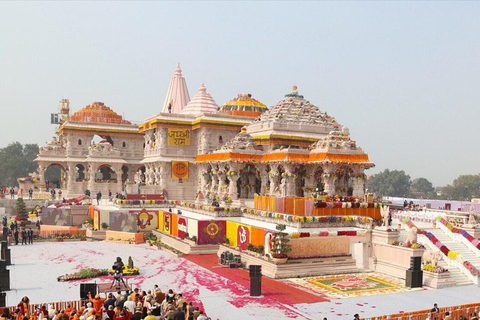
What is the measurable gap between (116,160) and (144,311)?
44.4 metres

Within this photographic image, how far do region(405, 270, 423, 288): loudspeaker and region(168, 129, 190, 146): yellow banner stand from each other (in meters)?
33.5

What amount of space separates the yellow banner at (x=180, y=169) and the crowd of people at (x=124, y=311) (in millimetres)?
34187

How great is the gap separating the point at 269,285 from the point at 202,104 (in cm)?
3669

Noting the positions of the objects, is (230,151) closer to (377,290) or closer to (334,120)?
(334,120)

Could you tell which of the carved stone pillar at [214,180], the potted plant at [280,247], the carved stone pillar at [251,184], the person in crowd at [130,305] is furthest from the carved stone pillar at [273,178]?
the person in crowd at [130,305]

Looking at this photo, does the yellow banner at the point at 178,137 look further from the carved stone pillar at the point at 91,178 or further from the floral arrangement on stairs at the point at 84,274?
the floral arrangement on stairs at the point at 84,274

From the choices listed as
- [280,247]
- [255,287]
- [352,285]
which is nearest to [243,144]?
[280,247]

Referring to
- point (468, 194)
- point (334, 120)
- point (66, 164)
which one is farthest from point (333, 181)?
point (468, 194)

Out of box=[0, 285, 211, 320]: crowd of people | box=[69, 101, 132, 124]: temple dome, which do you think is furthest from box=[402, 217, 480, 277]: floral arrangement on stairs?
box=[69, 101, 132, 124]: temple dome

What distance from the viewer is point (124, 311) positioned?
12.9 m

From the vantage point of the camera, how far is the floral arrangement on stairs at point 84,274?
21.0m

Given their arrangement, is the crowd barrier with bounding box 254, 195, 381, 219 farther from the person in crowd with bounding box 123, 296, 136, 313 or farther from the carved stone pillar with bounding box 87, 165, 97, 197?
the carved stone pillar with bounding box 87, 165, 97, 197

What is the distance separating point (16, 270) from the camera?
75.4 feet

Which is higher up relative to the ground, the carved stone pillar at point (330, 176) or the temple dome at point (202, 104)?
the temple dome at point (202, 104)
